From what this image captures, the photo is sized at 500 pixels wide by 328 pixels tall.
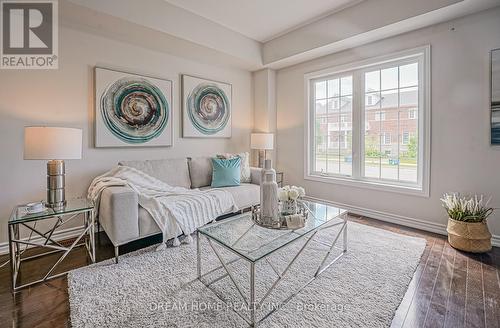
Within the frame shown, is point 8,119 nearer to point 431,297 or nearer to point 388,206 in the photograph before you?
point 431,297

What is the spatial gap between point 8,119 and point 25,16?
1062 mm

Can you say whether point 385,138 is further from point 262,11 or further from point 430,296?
point 262,11

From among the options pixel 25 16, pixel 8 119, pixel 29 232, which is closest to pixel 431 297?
pixel 29 232

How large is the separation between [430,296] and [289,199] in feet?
3.85

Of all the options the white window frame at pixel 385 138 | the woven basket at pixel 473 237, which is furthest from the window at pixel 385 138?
the woven basket at pixel 473 237

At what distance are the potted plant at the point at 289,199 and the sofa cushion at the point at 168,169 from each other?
5.54 feet

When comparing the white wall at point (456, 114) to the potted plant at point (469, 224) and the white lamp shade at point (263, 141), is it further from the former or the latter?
the white lamp shade at point (263, 141)

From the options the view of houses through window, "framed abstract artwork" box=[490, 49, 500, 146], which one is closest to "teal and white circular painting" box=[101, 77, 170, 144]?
the view of houses through window

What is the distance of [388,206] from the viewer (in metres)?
3.31

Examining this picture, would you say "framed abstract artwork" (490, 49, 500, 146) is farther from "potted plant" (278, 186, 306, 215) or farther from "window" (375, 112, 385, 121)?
"potted plant" (278, 186, 306, 215)

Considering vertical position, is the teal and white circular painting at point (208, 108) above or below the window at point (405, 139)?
above

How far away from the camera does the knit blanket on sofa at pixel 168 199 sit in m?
2.38

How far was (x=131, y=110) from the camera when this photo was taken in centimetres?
313

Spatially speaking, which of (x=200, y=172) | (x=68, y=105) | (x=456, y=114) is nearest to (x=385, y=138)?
(x=456, y=114)
